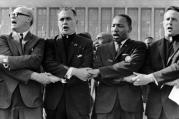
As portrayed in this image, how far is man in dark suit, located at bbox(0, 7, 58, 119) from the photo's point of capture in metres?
3.83

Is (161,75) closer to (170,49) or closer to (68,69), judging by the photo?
(170,49)

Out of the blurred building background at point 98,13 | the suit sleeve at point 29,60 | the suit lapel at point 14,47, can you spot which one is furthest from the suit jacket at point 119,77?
the blurred building background at point 98,13

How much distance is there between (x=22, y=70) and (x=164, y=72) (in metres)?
1.65

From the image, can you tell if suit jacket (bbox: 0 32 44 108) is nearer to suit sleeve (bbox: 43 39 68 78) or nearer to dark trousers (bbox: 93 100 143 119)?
suit sleeve (bbox: 43 39 68 78)

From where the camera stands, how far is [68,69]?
3893 millimetres

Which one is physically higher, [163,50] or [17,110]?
[163,50]

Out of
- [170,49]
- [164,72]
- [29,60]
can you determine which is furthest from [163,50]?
[29,60]

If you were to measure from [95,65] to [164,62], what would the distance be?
2.82 feet

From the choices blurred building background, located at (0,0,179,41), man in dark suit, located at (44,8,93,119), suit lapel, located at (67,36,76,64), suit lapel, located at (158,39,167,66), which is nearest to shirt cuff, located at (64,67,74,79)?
man in dark suit, located at (44,8,93,119)

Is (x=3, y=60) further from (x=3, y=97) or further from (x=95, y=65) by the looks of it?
(x=95, y=65)

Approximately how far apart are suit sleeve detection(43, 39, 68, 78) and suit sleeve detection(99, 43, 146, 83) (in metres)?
0.48

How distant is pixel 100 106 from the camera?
13.3ft

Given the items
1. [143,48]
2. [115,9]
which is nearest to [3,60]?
[143,48]

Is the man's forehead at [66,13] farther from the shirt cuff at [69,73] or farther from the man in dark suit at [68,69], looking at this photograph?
the shirt cuff at [69,73]
